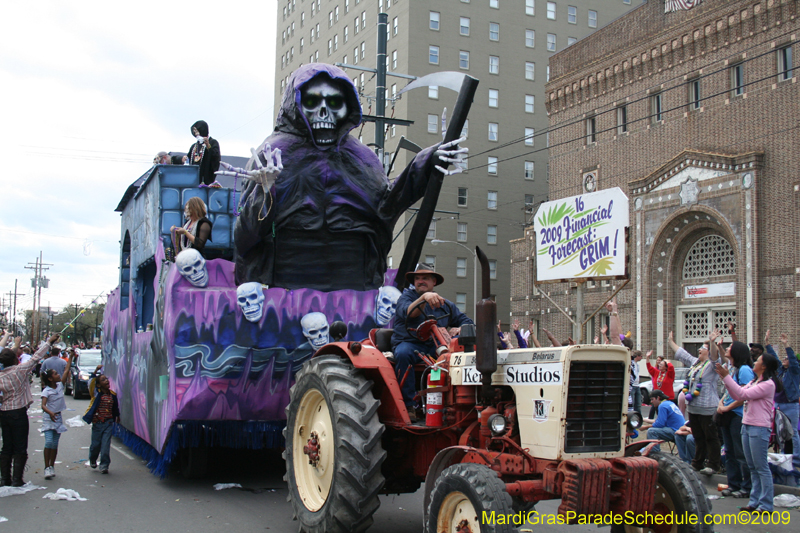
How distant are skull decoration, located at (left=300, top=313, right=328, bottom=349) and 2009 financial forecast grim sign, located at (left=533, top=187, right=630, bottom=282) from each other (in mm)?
5922

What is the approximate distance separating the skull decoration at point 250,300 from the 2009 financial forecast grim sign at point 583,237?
21.0ft

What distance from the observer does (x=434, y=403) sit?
5.40 m

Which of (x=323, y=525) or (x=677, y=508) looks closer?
(x=677, y=508)

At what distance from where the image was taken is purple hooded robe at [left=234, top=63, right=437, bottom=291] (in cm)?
790

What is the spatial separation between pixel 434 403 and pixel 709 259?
90.5 feet

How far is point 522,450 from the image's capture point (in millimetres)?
4652

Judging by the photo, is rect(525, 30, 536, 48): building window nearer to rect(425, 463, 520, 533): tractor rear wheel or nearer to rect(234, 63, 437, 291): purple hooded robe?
rect(234, 63, 437, 291): purple hooded robe

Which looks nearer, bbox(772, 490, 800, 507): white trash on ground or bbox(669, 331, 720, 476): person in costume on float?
bbox(772, 490, 800, 507): white trash on ground

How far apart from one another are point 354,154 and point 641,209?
26.1 m

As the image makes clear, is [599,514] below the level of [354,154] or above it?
below

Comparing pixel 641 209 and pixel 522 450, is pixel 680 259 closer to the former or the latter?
pixel 641 209

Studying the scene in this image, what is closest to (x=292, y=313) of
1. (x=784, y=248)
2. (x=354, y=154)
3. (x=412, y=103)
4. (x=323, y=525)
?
(x=354, y=154)

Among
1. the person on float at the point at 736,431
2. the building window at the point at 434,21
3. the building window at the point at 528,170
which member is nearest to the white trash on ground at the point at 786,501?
the person on float at the point at 736,431

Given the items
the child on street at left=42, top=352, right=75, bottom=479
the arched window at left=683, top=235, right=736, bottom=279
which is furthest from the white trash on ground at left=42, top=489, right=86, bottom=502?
the arched window at left=683, top=235, right=736, bottom=279
